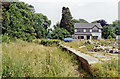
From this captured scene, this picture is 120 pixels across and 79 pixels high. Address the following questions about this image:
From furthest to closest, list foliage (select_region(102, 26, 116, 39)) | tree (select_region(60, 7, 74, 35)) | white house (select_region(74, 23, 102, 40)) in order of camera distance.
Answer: white house (select_region(74, 23, 102, 40)) → foliage (select_region(102, 26, 116, 39)) → tree (select_region(60, 7, 74, 35))

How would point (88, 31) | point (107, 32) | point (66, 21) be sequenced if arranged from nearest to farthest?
point (66, 21)
point (107, 32)
point (88, 31)

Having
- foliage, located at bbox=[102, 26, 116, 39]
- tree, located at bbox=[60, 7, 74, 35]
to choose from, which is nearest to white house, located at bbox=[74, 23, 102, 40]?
foliage, located at bbox=[102, 26, 116, 39]

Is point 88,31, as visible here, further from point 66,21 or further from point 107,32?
point 66,21

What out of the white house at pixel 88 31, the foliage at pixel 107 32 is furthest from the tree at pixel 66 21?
the foliage at pixel 107 32

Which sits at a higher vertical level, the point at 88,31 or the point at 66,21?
the point at 66,21

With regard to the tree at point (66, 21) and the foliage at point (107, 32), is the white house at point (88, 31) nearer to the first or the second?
the foliage at point (107, 32)

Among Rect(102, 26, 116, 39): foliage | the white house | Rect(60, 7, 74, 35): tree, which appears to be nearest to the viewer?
Rect(60, 7, 74, 35): tree

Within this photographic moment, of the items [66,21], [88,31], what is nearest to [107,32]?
[88,31]

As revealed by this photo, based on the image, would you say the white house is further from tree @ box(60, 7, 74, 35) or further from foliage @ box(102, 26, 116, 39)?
tree @ box(60, 7, 74, 35)

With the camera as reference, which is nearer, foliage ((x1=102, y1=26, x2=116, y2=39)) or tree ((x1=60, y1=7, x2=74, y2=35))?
tree ((x1=60, y1=7, x2=74, y2=35))

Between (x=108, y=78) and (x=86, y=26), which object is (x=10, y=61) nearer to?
(x=108, y=78)

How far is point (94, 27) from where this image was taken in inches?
1050

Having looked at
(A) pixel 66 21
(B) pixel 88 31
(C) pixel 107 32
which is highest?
(A) pixel 66 21

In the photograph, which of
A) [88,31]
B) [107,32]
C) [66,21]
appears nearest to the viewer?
[66,21]
